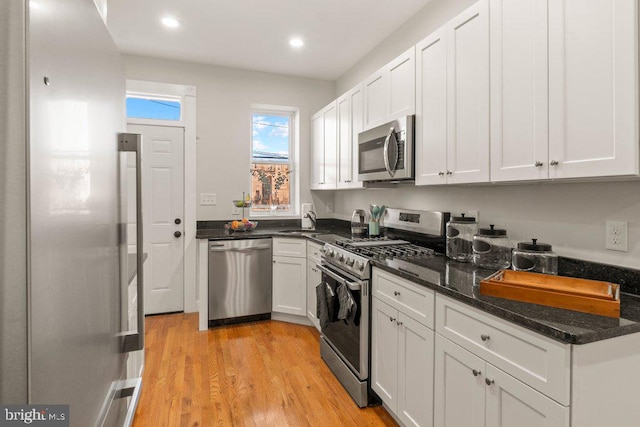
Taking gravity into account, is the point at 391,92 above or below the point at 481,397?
above

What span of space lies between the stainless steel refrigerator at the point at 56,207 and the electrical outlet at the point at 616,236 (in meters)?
1.89

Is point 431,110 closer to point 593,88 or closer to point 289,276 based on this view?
point 593,88

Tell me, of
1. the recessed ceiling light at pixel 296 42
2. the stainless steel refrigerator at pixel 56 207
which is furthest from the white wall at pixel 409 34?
the stainless steel refrigerator at pixel 56 207

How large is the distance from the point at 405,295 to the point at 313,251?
152 cm

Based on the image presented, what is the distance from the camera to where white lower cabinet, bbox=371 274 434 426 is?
1642 mm

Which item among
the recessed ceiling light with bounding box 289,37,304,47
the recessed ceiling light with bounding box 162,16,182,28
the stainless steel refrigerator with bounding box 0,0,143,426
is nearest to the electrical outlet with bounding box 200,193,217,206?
the recessed ceiling light with bounding box 162,16,182,28

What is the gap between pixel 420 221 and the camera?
259 centimetres

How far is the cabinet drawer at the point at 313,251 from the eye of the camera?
3.11 metres

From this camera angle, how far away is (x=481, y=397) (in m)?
1.32

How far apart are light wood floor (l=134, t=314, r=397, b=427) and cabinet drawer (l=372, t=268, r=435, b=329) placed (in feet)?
2.41

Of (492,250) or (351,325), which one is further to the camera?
(351,325)

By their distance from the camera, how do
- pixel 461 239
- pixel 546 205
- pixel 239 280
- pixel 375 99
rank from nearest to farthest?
pixel 546 205
pixel 461 239
pixel 375 99
pixel 239 280

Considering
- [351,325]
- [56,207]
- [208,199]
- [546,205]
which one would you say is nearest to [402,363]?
[351,325]

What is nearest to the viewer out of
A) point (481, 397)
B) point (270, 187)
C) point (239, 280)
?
point (481, 397)
